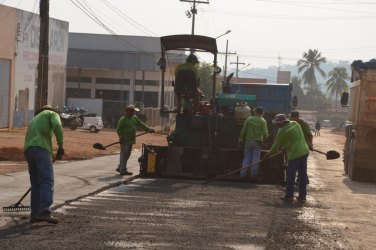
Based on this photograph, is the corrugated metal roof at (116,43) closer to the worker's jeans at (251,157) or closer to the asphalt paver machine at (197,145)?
the asphalt paver machine at (197,145)

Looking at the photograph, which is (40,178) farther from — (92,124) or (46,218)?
(92,124)

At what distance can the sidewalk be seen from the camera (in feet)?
46.4

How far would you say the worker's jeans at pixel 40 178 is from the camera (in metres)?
11.4

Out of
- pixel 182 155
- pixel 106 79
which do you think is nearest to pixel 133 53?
pixel 106 79

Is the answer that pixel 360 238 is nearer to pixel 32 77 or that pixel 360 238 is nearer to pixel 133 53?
pixel 32 77

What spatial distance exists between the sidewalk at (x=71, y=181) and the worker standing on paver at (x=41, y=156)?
0.55 metres

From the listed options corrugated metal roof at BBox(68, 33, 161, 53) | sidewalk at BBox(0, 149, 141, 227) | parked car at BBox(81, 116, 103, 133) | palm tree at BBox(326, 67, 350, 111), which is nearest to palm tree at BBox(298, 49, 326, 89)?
palm tree at BBox(326, 67, 350, 111)

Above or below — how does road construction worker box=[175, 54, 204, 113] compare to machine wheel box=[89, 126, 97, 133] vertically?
above

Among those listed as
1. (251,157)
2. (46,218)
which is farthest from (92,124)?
(46,218)

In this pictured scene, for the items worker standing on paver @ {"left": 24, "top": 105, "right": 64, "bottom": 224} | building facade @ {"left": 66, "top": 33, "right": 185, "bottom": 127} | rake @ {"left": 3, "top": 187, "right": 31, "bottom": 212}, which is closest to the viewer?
worker standing on paver @ {"left": 24, "top": 105, "right": 64, "bottom": 224}

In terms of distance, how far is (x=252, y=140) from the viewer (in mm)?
19688

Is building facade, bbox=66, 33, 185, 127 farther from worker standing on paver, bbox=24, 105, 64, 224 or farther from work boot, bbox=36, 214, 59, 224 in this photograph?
work boot, bbox=36, 214, 59, 224

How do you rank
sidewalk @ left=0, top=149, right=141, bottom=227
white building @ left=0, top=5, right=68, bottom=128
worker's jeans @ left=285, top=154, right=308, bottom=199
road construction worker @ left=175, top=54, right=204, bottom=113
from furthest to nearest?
1. white building @ left=0, top=5, right=68, bottom=128
2. road construction worker @ left=175, top=54, right=204, bottom=113
3. worker's jeans @ left=285, top=154, right=308, bottom=199
4. sidewalk @ left=0, top=149, right=141, bottom=227

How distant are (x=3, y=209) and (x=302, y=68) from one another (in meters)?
169
